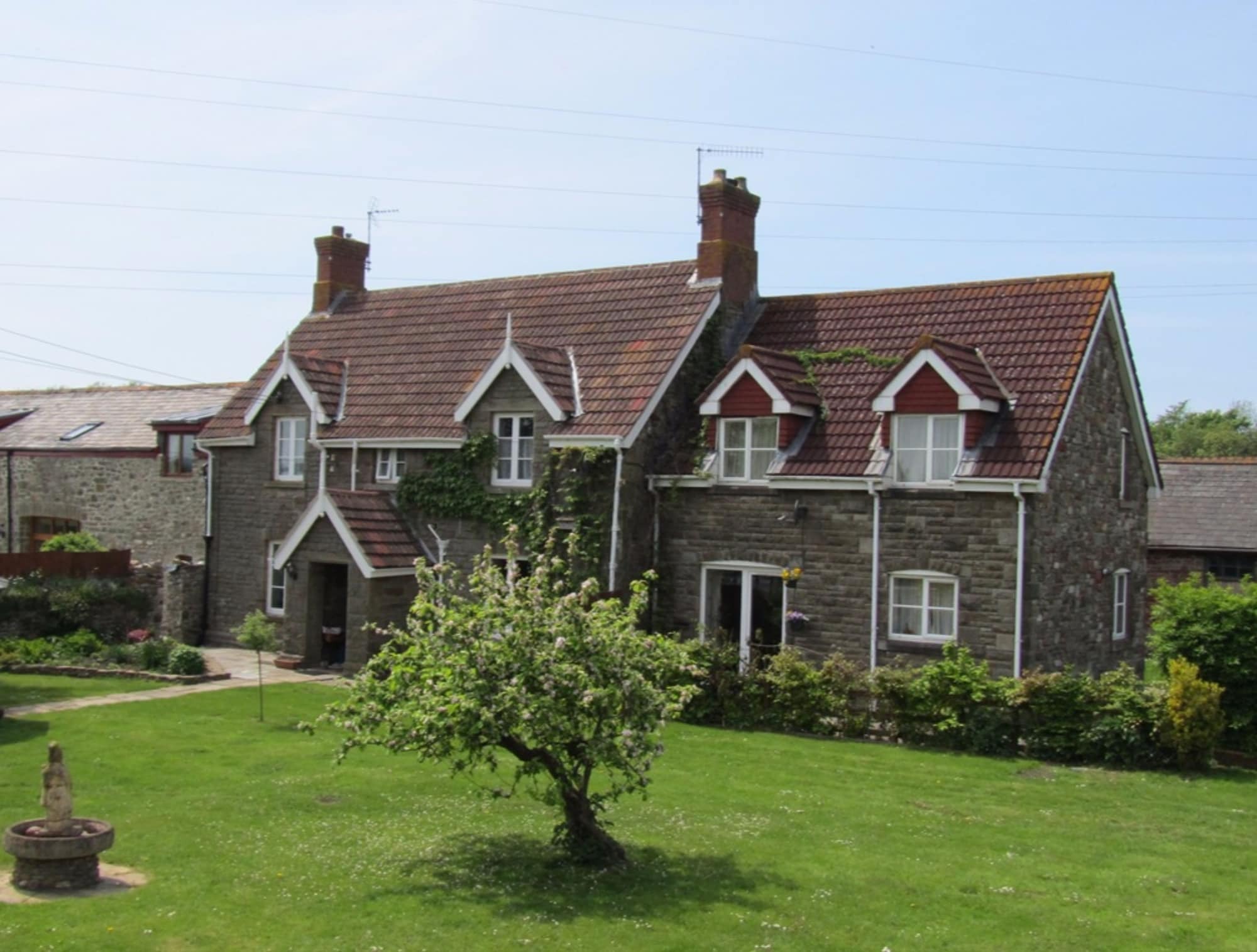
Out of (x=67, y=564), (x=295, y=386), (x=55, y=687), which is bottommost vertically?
(x=55, y=687)

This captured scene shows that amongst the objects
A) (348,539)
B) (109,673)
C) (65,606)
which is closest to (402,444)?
(348,539)

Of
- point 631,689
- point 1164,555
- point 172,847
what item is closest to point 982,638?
point 631,689

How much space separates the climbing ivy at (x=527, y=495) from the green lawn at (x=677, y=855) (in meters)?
6.58

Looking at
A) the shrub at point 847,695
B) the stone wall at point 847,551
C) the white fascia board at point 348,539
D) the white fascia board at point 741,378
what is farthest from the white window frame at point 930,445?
the white fascia board at point 348,539

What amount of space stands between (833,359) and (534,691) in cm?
1552

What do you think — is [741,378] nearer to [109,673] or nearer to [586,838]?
[586,838]

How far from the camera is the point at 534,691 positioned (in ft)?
41.9

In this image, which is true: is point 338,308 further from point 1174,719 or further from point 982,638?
point 1174,719

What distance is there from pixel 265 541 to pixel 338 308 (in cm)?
777

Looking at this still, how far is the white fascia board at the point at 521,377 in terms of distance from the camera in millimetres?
26484

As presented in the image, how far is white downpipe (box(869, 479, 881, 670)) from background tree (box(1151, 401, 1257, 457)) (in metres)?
70.5

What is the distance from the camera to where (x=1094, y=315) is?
24203mm

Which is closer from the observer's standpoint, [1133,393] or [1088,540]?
[1088,540]

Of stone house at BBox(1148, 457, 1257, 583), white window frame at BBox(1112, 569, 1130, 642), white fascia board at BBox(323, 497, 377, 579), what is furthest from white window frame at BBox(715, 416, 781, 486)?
stone house at BBox(1148, 457, 1257, 583)
